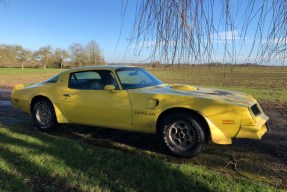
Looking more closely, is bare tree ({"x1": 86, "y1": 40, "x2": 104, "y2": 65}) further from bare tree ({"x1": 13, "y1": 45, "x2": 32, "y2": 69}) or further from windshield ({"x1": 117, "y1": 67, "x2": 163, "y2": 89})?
bare tree ({"x1": 13, "y1": 45, "x2": 32, "y2": 69})

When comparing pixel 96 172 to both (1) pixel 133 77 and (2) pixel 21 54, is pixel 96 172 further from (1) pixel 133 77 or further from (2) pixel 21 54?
(2) pixel 21 54

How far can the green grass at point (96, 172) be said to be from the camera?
3.54 m

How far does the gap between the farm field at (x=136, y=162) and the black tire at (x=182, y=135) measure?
17 centimetres

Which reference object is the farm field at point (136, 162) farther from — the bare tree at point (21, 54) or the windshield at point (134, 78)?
the bare tree at point (21, 54)

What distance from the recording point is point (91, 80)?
5.94 m

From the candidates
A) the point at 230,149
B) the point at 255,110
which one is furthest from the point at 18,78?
the point at 255,110

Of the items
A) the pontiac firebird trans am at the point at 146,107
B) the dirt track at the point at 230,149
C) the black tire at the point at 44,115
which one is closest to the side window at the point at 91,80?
the pontiac firebird trans am at the point at 146,107

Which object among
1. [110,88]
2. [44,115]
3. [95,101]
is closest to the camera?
[110,88]

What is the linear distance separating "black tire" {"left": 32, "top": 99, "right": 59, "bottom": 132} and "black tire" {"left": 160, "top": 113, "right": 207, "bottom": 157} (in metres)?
2.69

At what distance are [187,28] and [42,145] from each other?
13.2 feet

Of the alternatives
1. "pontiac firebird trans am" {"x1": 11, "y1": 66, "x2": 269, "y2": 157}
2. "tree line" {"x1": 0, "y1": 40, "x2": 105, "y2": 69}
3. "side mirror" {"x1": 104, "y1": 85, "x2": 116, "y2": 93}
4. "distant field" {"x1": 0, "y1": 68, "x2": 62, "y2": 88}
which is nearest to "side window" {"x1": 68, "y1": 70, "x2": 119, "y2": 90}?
"pontiac firebird trans am" {"x1": 11, "y1": 66, "x2": 269, "y2": 157}

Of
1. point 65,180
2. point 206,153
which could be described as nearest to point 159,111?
point 206,153

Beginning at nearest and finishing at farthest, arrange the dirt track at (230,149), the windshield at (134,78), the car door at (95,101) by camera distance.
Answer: the dirt track at (230,149)
the car door at (95,101)
the windshield at (134,78)

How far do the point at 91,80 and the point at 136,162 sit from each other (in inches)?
88.7
